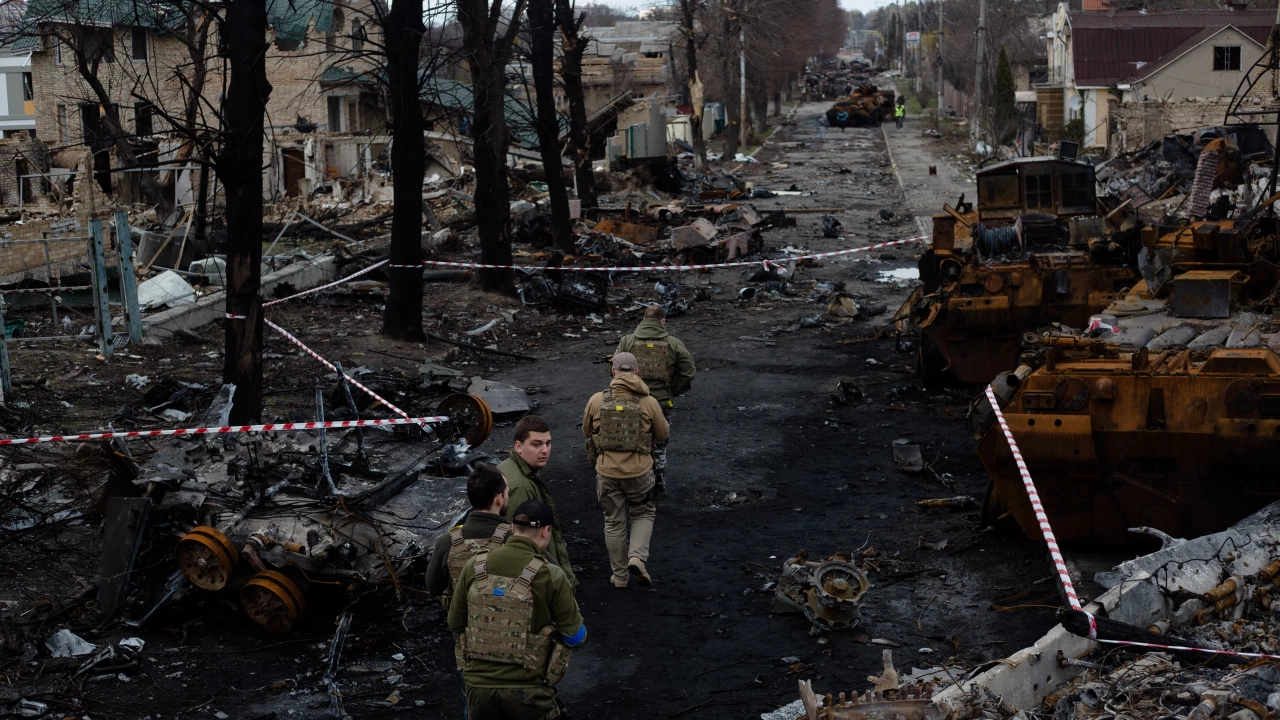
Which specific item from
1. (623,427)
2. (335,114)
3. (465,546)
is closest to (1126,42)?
(335,114)

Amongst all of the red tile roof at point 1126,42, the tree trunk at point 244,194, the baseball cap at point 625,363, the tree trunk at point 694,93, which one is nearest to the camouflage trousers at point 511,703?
the baseball cap at point 625,363

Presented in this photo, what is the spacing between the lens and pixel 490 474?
549 cm

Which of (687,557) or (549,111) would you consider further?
(549,111)

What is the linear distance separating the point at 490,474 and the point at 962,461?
637 centimetres

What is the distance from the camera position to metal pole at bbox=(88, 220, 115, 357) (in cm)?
1375

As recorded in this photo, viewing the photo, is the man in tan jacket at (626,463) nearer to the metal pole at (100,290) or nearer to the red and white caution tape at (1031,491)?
the red and white caution tape at (1031,491)

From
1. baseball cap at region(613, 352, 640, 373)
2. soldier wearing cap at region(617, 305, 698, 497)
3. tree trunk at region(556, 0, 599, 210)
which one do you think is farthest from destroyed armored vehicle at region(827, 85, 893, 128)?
baseball cap at region(613, 352, 640, 373)

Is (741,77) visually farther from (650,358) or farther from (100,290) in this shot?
(650,358)

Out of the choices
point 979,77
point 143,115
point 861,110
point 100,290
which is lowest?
point 100,290

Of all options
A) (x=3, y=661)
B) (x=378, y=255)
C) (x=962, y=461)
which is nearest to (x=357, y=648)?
(x=3, y=661)

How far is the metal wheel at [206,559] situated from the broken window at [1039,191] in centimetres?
1179

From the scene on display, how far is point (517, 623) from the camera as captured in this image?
4766mm

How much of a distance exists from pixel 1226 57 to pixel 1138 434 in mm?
41460

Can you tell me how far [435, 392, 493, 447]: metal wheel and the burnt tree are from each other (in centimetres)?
815
